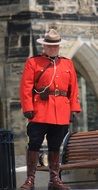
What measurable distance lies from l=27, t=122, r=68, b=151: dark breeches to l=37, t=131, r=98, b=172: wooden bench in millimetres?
1104

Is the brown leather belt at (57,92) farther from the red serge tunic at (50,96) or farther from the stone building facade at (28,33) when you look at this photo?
the stone building facade at (28,33)

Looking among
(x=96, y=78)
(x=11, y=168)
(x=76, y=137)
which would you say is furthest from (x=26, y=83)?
(x=96, y=78)

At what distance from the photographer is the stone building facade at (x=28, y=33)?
19.8 m

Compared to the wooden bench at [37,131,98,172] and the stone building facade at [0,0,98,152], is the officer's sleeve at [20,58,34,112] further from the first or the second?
the stone building facade at [0,0,98,152]

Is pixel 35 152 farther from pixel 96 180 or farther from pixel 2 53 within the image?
pixel 2 53

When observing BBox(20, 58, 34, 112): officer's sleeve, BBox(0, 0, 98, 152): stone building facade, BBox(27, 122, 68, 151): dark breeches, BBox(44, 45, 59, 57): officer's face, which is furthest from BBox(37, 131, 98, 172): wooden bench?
BBox(0, 0, 98, 152): stone building facade

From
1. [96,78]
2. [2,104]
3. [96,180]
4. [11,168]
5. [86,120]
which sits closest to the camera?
[11,168]

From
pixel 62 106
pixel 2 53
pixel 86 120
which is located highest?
pixel 62 106

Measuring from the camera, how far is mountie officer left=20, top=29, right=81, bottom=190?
28.8 ft

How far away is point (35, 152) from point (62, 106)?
0.53m

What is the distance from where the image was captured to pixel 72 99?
902 cm

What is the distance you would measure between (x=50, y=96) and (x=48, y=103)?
8 cm

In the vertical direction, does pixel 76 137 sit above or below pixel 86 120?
above

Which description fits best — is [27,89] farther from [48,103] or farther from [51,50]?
[51,50]
